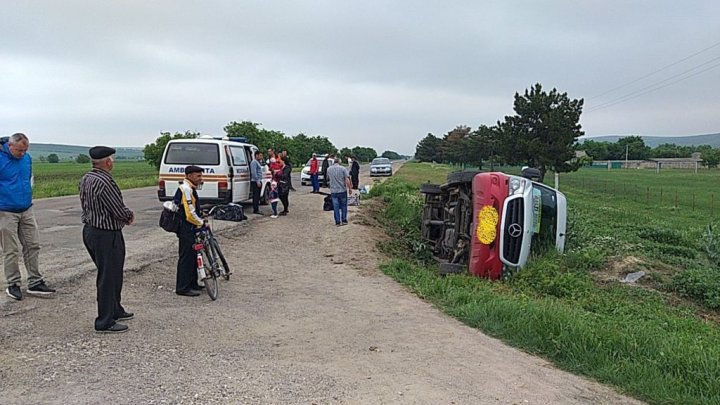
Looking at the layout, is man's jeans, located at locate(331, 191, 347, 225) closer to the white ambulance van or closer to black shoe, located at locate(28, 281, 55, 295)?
the white ambulance van

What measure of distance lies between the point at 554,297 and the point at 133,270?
604 cm

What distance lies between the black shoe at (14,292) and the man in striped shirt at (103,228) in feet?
4.58

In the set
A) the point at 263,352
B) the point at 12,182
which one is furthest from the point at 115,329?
the point at 12,182

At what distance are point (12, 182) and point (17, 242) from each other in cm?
66

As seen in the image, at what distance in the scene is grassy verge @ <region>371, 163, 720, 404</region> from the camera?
17.3 ft

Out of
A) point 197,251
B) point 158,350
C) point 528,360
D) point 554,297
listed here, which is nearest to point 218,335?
point 158,350

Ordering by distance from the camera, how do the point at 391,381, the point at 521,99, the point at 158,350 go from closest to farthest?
the point at 391,381, the point at 158,350, the point at 521,99

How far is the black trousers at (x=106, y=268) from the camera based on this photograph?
224 inches

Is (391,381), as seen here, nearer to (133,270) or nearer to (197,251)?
(197,251)

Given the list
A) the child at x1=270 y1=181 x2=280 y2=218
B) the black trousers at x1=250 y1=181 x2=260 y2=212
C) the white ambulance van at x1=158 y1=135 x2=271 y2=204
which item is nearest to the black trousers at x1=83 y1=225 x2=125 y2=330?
the white ambulance van at x1=158 y1=135 x2=271 y2=204

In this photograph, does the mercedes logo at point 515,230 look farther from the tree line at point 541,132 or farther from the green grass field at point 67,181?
the tree line at point 541,132

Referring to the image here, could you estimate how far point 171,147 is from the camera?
A: 48.4 feet

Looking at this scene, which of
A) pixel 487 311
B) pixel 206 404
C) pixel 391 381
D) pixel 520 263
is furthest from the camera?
pixel 520 263

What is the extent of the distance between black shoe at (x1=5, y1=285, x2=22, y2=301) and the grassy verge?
15.9ft
